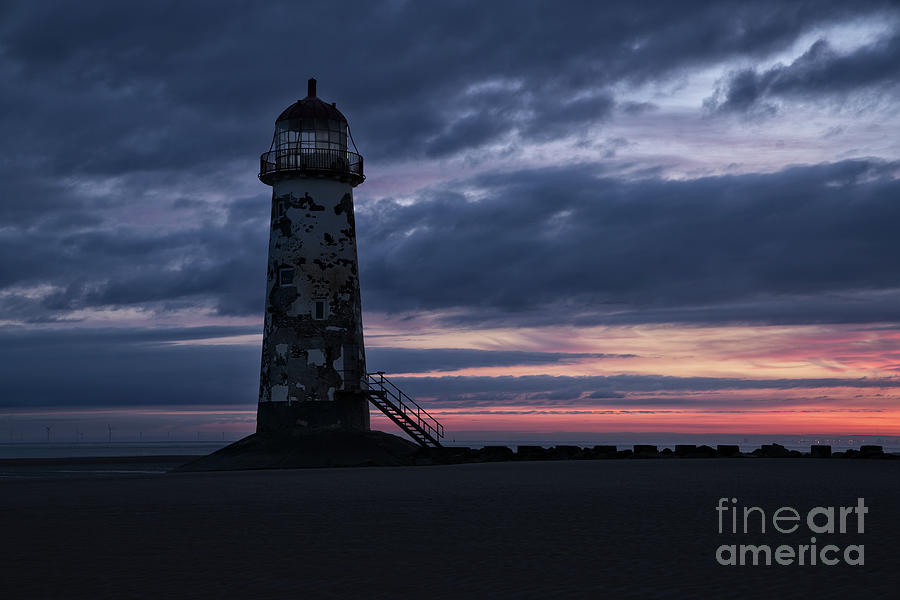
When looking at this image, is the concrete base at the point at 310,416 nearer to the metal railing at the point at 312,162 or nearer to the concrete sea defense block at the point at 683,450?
the metal railing at the point at 312,162

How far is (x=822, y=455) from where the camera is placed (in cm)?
4588

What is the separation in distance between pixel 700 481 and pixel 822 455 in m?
20.2

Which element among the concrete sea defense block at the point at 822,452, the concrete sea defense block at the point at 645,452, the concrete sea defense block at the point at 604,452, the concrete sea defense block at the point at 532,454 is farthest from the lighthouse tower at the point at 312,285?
the concrete sea defense block at the point at 822,452

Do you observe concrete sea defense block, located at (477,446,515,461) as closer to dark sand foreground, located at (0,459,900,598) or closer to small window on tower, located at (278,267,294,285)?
small window on tower, located at (278,267,294,285)

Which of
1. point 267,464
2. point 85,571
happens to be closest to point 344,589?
point 85,571

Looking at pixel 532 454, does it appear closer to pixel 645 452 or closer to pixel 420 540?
pixel 645 452

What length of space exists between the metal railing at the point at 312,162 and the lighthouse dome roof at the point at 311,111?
1438mm

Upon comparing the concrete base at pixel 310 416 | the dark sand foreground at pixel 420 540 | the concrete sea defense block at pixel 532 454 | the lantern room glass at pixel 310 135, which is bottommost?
the concrete sea defense block at pixel 532 454

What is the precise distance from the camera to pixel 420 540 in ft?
52.2

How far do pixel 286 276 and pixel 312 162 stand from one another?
199 inches

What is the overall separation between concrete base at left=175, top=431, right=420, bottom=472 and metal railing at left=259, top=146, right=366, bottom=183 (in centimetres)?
1123

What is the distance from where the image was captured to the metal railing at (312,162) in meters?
43.4

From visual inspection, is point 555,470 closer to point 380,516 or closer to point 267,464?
point 267,464

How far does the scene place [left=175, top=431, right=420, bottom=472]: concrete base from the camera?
40.1 m
